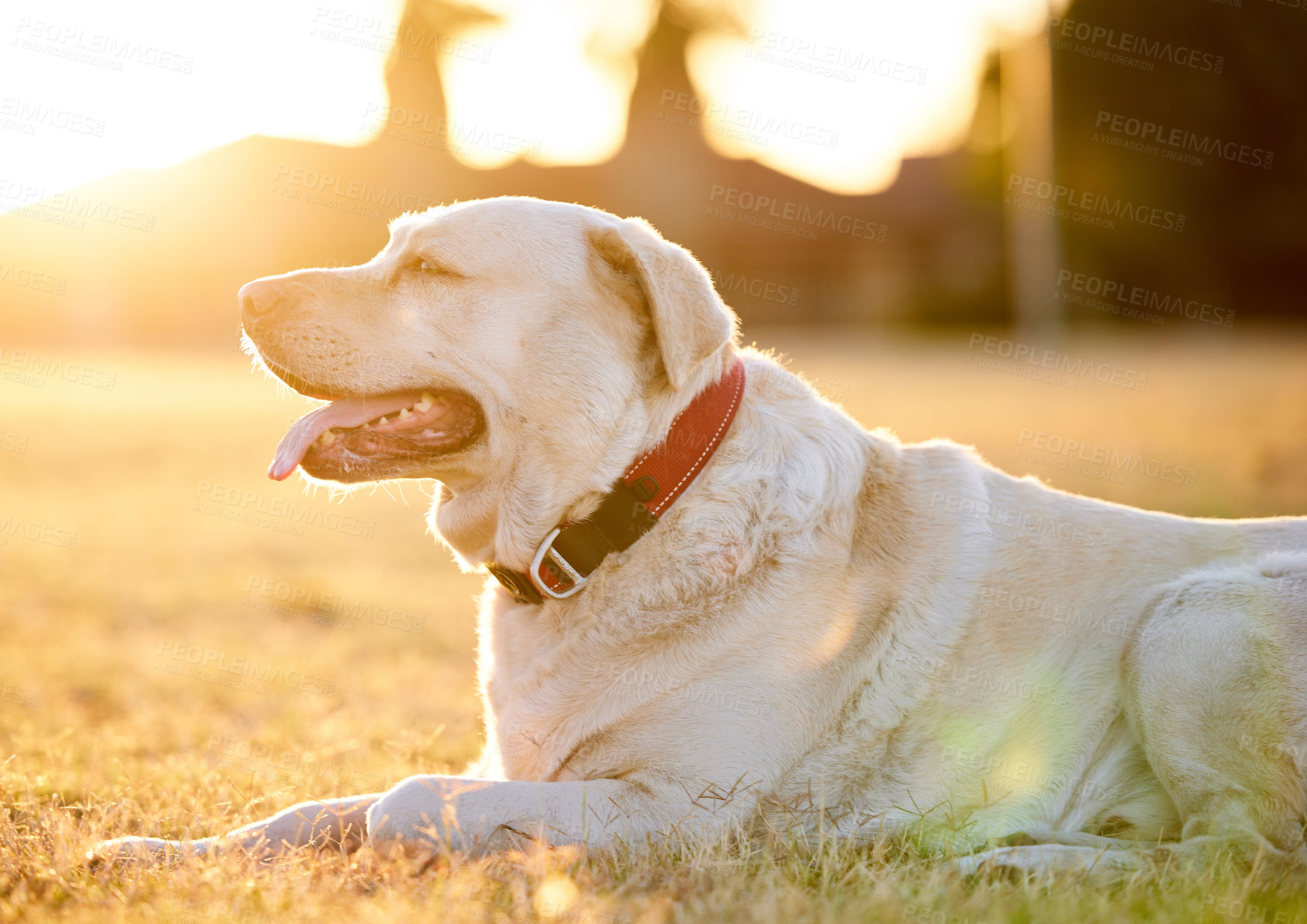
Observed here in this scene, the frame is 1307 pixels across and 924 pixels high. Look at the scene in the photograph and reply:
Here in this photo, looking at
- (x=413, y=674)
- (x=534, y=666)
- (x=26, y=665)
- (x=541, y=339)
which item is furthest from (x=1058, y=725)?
(x=26, y=665)

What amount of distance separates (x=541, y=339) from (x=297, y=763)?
2059mm

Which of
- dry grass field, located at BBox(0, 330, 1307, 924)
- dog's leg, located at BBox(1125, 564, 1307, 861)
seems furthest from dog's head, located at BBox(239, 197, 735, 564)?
dog's leg, located at BBox(1125, 564, 1307, 861)

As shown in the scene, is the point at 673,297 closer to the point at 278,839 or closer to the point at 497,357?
the point at 497,357

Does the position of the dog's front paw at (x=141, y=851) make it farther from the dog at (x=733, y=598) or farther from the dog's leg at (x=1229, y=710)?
the dog's leg at (x=1229, y=710)

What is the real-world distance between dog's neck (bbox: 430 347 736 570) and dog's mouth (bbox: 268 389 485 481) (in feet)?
0.77

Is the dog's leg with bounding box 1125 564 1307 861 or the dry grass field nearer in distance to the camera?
the dry grass field

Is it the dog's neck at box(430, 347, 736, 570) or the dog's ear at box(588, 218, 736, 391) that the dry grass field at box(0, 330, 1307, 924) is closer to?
the dog's neck at box(430, 347, 736, 570)

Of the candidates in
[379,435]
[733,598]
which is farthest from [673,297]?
[379,435]

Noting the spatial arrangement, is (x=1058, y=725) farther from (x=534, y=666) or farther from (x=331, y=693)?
(x=331, y=693)

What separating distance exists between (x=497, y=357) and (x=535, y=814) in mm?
1469

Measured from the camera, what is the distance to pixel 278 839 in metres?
3.08

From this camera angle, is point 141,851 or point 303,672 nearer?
point 141,851

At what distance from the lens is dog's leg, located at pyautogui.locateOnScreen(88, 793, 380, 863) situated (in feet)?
9.64

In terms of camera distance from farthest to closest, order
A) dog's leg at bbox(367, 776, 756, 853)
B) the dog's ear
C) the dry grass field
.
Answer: the dog's ear → dog's leg at bbox(367, 776, 756, 853) → the dry grass field
